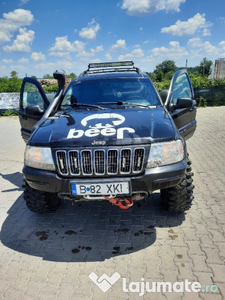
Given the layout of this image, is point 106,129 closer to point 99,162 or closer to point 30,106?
point 99,162

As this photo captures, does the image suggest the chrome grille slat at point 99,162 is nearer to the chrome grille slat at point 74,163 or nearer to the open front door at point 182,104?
the chrome grille slat at point 74,163

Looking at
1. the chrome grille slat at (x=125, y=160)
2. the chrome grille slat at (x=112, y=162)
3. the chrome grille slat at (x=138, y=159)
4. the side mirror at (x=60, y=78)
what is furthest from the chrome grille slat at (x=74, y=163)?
the side mirror at (x=60, y=78)

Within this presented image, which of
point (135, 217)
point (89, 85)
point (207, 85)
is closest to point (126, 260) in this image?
point (135, 217)

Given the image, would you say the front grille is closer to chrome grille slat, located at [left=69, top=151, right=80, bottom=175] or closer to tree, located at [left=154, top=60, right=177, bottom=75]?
chrome grille slat, located at [left=69, top=151, right=80, bottom=175]

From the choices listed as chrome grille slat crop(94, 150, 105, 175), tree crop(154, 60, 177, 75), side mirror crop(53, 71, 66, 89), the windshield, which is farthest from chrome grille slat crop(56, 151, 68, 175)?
tree crop(154, 60, 177, 75)

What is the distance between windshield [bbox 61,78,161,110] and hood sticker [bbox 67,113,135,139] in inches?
23.0

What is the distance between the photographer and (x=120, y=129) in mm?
2701

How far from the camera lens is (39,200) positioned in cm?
334

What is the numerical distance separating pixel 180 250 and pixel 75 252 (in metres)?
1.15

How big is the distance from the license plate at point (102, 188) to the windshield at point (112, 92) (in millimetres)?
1378

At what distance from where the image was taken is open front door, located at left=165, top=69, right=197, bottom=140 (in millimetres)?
3617

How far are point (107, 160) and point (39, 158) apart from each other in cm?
75

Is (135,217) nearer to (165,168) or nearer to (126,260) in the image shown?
(126,260)

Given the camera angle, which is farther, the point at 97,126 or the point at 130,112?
the point at 130,112
